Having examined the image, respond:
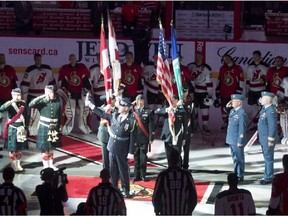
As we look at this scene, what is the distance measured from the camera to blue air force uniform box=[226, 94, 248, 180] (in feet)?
56.2

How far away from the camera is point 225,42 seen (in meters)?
22.7

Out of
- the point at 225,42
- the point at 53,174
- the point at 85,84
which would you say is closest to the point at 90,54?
the point at 85,84

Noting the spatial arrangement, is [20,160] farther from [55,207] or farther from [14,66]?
[55,207]

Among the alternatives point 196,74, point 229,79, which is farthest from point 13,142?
→ point 229,79

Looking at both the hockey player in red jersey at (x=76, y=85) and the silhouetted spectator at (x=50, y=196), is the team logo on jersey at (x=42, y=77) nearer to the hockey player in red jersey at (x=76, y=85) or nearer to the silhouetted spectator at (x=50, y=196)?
the hockey player in red jersey at (x=76, y=85)

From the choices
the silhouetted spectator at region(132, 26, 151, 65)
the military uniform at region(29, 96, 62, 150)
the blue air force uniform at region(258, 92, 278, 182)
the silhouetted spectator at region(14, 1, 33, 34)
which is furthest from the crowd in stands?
the silhouetted spectator at region(14, 1, 33, 34)

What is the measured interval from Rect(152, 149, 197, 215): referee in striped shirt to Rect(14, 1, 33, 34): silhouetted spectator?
1236cm

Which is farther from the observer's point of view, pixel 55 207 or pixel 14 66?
pixel 14 66

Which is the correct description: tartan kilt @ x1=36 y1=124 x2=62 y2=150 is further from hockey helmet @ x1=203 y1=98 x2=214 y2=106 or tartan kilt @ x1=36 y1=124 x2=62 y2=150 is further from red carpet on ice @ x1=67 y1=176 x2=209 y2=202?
hockey helmet @ x1=203 y1=98 x2=214 y2=106

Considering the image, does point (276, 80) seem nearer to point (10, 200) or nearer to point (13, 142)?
point (13, 142)

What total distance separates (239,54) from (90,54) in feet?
11.6

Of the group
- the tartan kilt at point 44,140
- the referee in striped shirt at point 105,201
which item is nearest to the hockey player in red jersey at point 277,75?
the tartan kilt at point 44,140

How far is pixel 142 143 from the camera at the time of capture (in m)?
17.3

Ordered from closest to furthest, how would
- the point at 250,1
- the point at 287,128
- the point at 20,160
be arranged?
the point at 20,160 < the point at 287,128 < the point at 250,1
